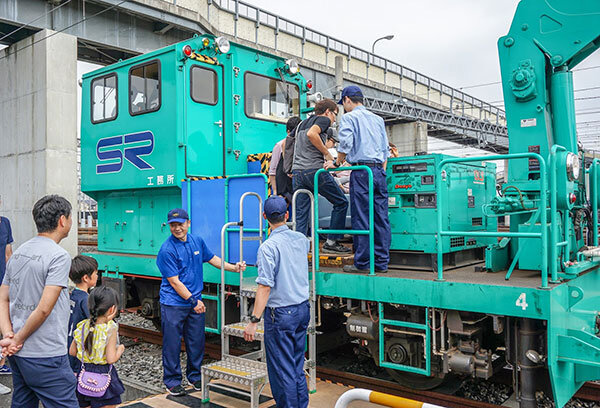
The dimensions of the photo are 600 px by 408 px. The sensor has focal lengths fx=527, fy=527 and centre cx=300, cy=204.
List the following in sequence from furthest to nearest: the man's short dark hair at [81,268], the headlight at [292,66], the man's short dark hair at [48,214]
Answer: the headlight at [292,66]
the man's short dark hair at [81,268]
the man's short dark hair at [48,214]

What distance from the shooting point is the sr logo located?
23.1ft

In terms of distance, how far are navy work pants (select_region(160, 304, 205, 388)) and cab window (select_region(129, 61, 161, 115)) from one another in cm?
287

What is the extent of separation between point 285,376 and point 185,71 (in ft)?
13.5

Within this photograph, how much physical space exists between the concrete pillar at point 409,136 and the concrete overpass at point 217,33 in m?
0.53

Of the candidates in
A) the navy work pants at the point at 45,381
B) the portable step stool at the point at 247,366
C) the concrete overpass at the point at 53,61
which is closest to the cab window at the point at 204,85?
the portable step stool at the point at 247,366

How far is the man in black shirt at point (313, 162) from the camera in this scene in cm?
544

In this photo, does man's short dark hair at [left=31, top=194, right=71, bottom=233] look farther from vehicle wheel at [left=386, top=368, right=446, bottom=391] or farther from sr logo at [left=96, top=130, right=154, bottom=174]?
sr logo at [left=96, top=130, right=154, bottom=174]

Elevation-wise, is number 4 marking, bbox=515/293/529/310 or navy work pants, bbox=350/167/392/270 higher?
navy work pants, bbox=350/167/392/270

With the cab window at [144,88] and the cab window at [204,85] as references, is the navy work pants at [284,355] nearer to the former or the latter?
the cab window at [204,85]

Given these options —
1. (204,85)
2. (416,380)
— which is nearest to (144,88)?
(204,85)

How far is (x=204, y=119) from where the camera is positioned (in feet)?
22.4

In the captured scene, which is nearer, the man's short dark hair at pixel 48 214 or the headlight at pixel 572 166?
the man's short dark hair at pixel 48 214

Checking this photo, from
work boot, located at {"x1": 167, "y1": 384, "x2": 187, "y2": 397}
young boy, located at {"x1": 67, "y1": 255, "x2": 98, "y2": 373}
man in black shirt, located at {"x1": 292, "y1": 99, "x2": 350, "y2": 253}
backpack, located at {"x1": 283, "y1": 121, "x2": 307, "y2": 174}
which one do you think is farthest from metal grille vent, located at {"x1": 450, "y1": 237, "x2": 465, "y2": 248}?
young boy, located at {"x1": 67, "y1": 255, "x2": 98, "y2": 373}

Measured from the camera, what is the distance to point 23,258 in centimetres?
324
